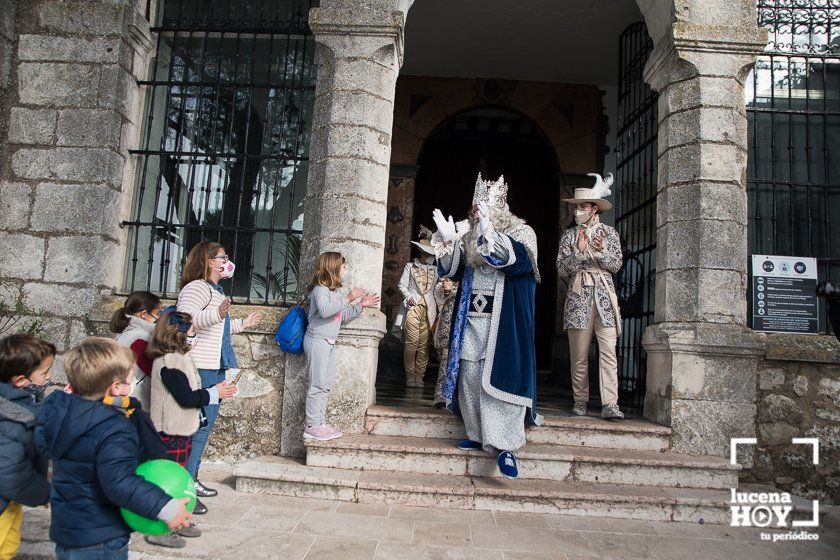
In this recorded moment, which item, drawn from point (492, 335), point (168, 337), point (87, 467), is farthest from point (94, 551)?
point (492, 335)

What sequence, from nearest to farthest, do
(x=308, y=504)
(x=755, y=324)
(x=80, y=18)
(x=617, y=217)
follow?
(x=308, y=504) < (x=755, y=324) < (x=80, y=18) < (x=617, y=217)

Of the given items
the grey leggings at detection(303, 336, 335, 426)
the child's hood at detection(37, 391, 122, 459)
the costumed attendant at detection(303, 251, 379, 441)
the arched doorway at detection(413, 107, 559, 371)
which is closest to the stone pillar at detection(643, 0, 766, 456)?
the costumed attendant at detection(303, 251, 379, 441)

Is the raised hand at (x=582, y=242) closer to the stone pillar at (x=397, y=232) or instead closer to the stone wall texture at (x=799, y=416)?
the stone wall texture at (x=799, y=416)

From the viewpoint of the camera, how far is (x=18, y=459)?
2.25 metres

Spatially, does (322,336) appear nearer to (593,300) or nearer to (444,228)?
(444,228)

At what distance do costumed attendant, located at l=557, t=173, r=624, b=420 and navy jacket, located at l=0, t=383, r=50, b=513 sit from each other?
3817 mm

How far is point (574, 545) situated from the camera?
131 inches

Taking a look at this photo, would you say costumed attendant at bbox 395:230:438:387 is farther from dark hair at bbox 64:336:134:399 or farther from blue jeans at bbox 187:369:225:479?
dark hair at bbox 64:336:134:399

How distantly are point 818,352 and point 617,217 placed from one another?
2.60 metres

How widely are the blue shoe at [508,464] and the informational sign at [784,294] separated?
250cm

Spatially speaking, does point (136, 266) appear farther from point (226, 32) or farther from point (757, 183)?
point (757, 183)

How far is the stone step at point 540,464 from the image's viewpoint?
4.16 meters

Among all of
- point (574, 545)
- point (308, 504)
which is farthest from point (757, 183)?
point (308, 504)

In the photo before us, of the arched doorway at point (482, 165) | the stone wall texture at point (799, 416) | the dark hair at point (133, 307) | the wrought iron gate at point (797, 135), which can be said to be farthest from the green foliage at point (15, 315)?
the arched doorway at point (482, 165)
